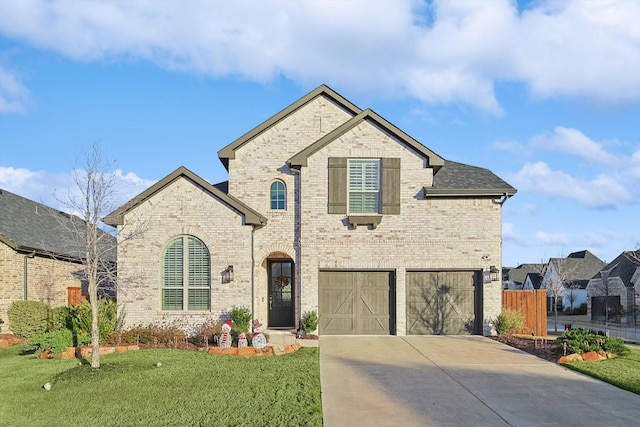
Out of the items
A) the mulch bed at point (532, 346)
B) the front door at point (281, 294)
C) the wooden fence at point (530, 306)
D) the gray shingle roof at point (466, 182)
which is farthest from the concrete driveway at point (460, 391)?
the front door at point (281, 294)

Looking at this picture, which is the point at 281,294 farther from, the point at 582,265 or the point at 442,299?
the point at 582,265

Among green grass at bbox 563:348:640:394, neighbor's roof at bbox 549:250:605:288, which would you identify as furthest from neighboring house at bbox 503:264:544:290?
green grass at bbox 563:348:640:394

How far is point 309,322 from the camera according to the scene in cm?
1745

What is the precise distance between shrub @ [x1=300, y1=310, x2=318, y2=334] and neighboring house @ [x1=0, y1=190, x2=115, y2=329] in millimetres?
7882

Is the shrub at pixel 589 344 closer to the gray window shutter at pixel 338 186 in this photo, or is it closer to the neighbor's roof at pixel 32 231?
the gray window shutter at pixel 338 186

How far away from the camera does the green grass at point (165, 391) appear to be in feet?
26.7

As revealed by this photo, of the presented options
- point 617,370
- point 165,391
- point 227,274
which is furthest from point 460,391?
point 227,274

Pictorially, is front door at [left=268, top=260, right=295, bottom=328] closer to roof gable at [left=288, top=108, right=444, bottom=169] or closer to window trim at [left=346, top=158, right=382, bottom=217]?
window trim at [left=346, top=158, right=382, bottom=217]

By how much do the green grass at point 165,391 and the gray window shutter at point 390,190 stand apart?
6.66 metres

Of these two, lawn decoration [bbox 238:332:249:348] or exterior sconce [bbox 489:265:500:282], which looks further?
exterior sconce [bbox 489:265:500:282]

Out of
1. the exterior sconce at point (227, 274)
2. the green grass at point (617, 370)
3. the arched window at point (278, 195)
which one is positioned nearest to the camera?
the green grass at point (617, 370)

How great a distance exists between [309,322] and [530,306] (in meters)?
8.46

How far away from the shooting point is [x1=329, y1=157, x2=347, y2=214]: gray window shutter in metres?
18.1

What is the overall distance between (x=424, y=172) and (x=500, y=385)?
935cm
